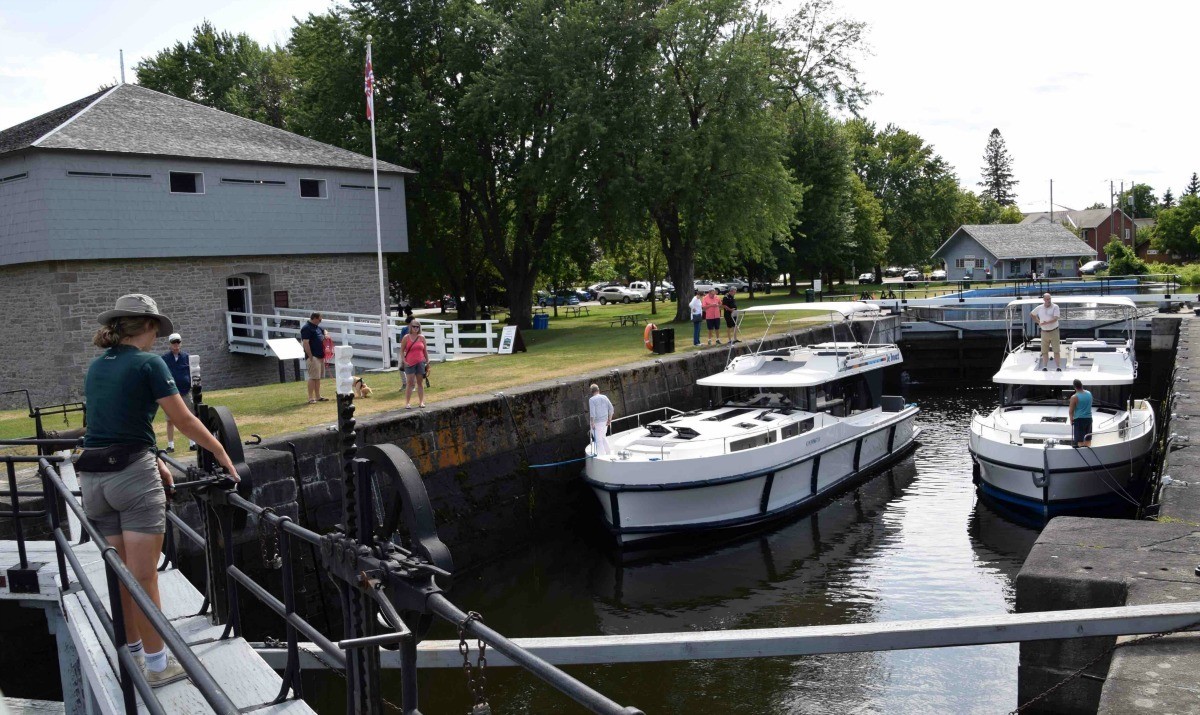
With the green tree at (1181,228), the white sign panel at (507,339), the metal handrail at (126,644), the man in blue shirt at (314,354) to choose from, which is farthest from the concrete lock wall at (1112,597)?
the green tree at (1181,228)

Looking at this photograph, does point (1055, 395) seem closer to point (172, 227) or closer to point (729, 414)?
point (729, 414)

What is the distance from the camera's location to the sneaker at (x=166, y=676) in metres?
4.95

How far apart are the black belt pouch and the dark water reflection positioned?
693 cm

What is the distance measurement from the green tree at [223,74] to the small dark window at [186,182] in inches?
925

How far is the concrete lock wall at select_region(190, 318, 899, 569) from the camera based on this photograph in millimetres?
14266

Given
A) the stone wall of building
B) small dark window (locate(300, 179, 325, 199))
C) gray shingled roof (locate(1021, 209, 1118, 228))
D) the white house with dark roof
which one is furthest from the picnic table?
gray shingled roof (locate(1021, 209, 1118, 228))

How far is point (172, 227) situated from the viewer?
92.0 feet

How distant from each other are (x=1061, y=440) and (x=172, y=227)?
24.0 metres

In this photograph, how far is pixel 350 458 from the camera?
378 cm

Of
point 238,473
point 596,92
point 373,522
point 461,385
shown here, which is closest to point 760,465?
point 461,385

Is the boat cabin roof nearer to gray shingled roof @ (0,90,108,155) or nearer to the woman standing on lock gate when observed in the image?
the woman standing on lock gate

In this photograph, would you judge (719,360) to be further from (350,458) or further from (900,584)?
(350,458)

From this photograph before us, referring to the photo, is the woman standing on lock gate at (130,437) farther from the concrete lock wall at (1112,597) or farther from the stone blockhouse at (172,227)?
the stone blockhouse at (172,227)

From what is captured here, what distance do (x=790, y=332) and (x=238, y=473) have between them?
1044 inches
